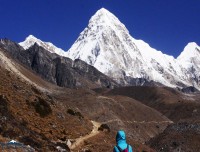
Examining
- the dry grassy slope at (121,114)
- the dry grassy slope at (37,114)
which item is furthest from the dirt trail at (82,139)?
the dry grassy slope at (121,114)

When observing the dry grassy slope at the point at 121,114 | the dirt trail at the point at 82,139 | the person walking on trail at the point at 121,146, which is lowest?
the person walking on trail at the point at 121,146

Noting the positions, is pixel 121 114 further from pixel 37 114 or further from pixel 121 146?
pixel 121 146

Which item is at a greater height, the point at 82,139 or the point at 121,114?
the point at 121,114

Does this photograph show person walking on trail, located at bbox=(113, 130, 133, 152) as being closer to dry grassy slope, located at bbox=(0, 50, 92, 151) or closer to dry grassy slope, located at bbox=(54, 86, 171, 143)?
dry grassy slope, located at bbox=(0, 50, 92, 151)

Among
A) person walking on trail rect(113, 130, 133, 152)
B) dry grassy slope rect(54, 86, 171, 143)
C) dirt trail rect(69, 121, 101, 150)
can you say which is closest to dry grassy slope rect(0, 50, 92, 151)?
dirt trail rect(69, 121, 101, 150)

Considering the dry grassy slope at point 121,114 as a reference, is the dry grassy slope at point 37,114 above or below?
below

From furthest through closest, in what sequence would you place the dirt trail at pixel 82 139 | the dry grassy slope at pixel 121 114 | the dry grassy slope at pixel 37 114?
the dry grassy slope at pixel 121 114 → the dirt trail at pixel 82 139 → the dry grassy slope at pixel 37 114

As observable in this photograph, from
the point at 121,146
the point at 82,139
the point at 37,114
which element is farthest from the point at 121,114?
the point at 121,146

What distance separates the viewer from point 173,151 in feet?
329

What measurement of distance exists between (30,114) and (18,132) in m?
20.4

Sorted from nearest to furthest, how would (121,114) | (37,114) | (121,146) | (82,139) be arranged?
(121,146), (37,114), (82,139), (121,114)

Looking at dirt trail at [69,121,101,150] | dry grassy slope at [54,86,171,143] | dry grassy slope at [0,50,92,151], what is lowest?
dirt trail at [69,121,101,150]

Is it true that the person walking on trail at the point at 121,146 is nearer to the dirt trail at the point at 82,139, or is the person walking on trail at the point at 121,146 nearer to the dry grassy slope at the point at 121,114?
the dirt trail at the point at 82,139

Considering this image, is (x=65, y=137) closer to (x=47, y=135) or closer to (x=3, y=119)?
(x=47, y=135)
